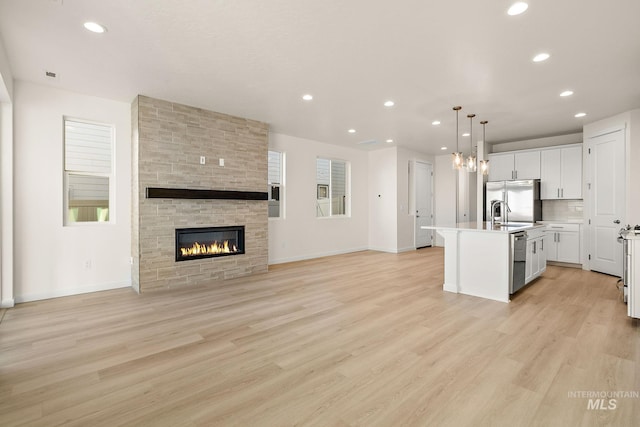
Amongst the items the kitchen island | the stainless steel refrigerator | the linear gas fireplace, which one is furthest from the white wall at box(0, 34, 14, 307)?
the stainless steel refrigerator

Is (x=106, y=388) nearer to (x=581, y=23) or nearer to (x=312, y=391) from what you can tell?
(x=312, y=391)

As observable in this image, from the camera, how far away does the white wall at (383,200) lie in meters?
7.95

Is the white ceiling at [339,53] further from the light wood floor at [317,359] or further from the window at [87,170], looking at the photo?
the light wood floor at [317,359]

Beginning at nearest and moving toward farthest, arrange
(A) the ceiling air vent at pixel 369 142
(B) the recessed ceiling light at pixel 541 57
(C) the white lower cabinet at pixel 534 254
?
1. (B) the recessed ceiling light at pixel 541 57
2. (C) the white lower cabinet at pixel 534 254
3. (A) the ceiling air vent at pixel 369 142

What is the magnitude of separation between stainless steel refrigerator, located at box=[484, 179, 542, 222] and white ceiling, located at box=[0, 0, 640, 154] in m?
1.74

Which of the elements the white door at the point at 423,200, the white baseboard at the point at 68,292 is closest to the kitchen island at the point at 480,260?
the white door at the point at 423,200

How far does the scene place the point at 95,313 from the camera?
3.53 metres

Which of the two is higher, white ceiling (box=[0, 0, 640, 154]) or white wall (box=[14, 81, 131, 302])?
white ceiling (box=[0, 0, 640, 154])

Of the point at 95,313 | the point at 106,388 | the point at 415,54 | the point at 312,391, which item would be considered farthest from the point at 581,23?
the point at 95,313

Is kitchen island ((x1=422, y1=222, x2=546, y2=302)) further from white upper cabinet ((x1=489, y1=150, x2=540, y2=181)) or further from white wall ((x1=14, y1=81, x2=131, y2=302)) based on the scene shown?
white wall ((x1=14, y1=81, x2=131, y2=302))

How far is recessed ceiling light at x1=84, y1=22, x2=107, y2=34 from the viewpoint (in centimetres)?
264

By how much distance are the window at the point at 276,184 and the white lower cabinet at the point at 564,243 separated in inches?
210

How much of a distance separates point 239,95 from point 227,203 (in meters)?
1.80

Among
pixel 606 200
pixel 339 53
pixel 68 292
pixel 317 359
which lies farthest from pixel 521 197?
pixel 68 292
